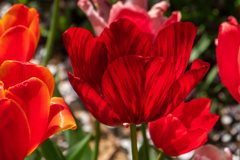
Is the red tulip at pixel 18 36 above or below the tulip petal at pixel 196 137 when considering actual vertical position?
above

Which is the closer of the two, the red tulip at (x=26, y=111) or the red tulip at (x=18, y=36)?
the red tulip at (x=26, y=111)

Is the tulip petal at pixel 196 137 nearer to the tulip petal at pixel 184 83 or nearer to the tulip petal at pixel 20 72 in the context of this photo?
the tulip petal at pixel 184 83

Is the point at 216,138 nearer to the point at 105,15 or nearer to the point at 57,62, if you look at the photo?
the point at 57,62

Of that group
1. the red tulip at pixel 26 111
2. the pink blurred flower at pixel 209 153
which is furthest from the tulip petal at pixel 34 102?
the pink blurred flower at pixel 209 153

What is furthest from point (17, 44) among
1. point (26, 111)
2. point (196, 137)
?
point (196, 137)

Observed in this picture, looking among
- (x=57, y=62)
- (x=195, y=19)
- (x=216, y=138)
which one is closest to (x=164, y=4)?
(x=216, y=138)

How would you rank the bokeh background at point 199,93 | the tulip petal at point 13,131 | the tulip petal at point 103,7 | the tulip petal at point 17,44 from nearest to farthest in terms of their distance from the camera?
the tulip petal at point 13,131
the tulip petal at point 17,44
the tulip petal at point 103,7
the bokeh background at point 199,93

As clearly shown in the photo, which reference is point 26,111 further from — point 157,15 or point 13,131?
point 157,15
